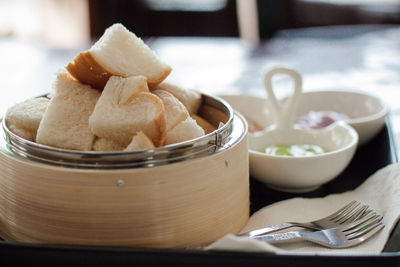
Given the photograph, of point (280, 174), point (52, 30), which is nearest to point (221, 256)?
point (280, 174)

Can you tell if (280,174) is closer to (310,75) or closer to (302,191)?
(302,191)

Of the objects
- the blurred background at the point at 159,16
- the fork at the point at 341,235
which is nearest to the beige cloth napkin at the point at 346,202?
the fork at the point at 341,235

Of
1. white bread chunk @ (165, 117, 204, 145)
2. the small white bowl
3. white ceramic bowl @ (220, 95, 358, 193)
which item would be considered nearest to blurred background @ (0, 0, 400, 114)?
the small white bowl

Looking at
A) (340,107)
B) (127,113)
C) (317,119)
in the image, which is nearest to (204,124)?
(127,113)

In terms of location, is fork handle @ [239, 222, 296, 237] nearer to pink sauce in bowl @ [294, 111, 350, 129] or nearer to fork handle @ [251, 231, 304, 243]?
fork handle @ [251, 231, 304, 243]

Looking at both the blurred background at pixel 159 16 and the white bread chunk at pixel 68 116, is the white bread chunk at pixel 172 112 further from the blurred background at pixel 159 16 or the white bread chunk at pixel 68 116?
the blurred background at pixel 159 16

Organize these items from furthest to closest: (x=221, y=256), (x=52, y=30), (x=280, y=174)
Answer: (x=52, y=30) → (x=280, y=174) → (x=221, y=256)

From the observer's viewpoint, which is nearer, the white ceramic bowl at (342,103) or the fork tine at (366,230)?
the fork tine at (366,230)
